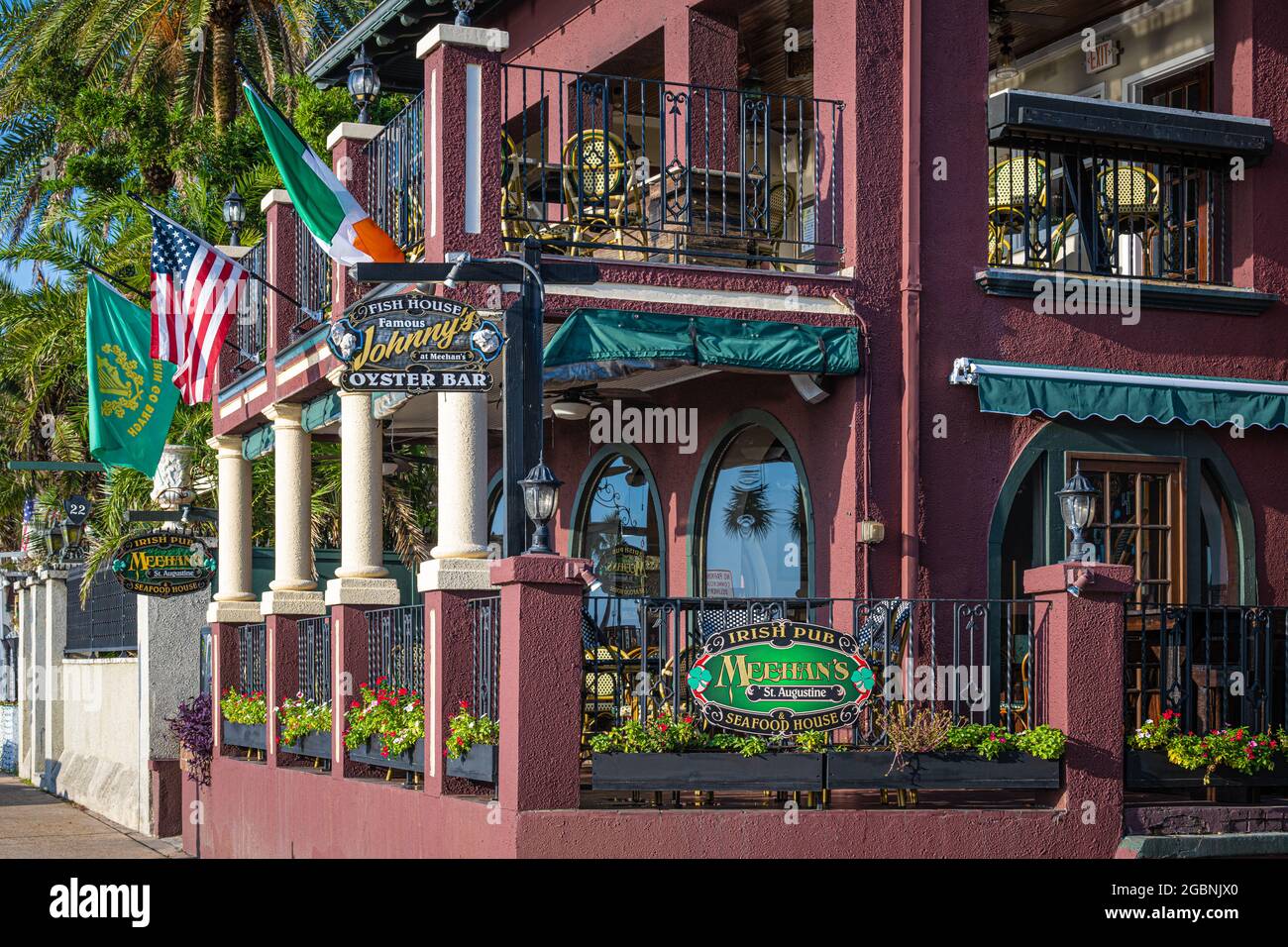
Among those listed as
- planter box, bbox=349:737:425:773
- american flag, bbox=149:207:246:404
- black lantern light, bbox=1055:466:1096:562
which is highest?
american flag, bbox=149:207:246:404

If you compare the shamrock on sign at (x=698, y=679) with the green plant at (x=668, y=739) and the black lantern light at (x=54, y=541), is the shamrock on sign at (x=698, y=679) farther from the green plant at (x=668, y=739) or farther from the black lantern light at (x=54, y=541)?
the black lantern light at (x=54, y=541)

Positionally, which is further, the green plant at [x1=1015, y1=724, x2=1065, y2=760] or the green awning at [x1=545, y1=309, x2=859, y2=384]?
the green awning at [x1=545, y1=309, x2=859, y2=384]

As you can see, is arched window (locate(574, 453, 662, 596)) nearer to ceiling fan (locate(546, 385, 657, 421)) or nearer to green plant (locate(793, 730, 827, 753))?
ceiling fan (locate(546, 385, 657, 421))

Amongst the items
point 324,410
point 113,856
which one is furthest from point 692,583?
Result: point 113,856

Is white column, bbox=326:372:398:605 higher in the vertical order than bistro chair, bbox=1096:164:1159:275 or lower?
lower

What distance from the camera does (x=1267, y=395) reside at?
12.7 meters

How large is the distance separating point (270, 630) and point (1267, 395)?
7676 millimetres

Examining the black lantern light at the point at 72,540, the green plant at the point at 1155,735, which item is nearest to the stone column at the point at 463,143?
the green plant at the point at 1155,735

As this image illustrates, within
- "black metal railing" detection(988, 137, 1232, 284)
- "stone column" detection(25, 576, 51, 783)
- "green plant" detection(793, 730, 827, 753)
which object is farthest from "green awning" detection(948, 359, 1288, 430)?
"stone column" detection(25, 576, 51, 783)

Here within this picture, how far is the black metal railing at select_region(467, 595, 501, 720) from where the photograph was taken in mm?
10406

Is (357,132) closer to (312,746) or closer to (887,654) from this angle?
(312,746)

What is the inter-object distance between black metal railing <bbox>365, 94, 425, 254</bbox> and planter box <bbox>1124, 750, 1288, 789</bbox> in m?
5.39

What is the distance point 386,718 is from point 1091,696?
440 centimetres

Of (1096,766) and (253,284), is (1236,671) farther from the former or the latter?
(253,284)
